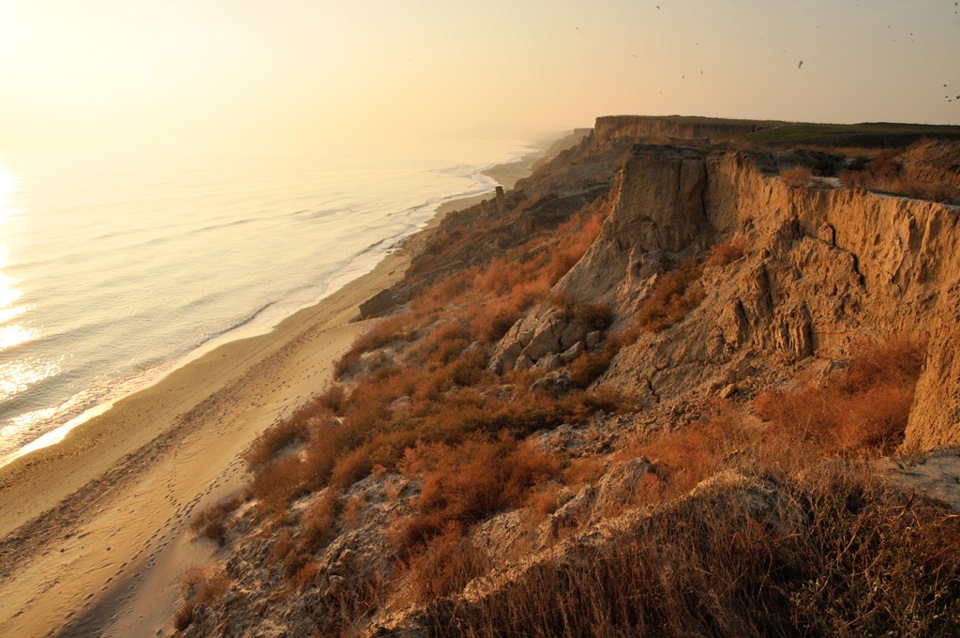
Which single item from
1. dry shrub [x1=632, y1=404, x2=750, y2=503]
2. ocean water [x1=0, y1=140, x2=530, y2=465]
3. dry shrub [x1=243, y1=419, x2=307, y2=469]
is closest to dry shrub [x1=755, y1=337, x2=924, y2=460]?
dry shrub [x1=632, y1=404, x2=750, y2=503]

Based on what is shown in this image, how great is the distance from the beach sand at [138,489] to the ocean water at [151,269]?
3.24m

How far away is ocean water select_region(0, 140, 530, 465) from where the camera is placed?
27.4 metres

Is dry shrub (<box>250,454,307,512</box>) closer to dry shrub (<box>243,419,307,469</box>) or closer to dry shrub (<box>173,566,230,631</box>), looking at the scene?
dry shrub (<box>243,419,307,469</box>)

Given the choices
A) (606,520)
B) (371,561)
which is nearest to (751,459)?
(606,520)

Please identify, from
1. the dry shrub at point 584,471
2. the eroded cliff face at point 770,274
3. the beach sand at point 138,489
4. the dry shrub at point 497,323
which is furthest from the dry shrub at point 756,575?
the dry shrub at point 497,323

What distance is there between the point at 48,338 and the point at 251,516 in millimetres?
28272

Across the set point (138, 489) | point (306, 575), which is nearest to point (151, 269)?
point (138, 489)

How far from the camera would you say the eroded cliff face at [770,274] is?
23.7 ft

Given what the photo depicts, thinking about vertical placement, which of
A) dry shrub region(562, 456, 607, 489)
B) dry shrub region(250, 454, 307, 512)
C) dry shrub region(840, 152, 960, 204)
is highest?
dry shrub region(840, 152, 960, 204)

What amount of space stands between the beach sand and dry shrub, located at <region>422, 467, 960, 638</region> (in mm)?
9521

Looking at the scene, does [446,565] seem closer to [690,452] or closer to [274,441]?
[690,452]

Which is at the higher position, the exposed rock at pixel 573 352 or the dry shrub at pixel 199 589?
the exposed rock at pixel 573 352

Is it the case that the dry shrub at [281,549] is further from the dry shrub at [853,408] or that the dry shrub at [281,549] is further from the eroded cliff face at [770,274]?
the dry shrub at [853,408]

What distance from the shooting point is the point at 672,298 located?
42.3 ft
